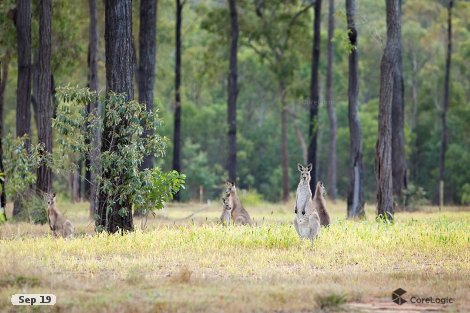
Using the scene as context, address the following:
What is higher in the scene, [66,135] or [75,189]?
[66,135]

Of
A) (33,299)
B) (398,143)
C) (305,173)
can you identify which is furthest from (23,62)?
(33,299)

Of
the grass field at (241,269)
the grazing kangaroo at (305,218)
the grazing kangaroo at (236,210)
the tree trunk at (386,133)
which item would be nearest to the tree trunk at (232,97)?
the tree trunk at (386,133)

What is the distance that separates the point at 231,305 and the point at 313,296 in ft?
4.21

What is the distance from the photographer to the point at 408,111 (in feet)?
263

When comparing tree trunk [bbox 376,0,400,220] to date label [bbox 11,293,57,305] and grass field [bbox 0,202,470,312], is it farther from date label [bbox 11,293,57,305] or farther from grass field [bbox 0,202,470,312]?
date label [bbox 11,293,57,305]

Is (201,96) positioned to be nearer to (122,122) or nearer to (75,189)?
(75,189)

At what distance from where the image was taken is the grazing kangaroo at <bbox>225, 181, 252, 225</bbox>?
26281 millimetres

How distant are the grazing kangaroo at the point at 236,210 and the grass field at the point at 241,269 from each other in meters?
3.20

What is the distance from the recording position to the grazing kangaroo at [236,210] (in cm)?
2628

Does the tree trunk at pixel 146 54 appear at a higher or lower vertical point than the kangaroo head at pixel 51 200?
higher

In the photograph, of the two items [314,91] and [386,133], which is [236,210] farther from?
[314,91]

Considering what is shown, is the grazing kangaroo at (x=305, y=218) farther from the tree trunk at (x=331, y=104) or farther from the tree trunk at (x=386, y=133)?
the tree trunk at (x=331, y=104)

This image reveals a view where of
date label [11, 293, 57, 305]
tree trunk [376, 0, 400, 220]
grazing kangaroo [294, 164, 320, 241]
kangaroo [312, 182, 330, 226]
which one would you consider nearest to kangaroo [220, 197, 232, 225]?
kangaroo [312, 182, 330, 226]

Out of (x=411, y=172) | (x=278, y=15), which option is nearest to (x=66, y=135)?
(x=278, y=15)
